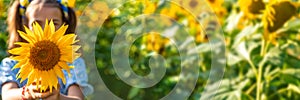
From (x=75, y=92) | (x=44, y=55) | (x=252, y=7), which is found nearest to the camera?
(x=44, y=55)

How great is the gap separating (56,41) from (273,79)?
2043 mm

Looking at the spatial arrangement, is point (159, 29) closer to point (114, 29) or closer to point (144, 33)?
point (144, 33)

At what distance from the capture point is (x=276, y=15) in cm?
383

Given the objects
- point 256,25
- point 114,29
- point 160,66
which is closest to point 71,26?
point 114,29

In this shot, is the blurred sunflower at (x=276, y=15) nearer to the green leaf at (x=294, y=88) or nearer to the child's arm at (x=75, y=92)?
the green leaf at (x=294, y=88)

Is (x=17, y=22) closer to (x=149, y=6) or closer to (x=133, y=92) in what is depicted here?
(x=133, y=92)

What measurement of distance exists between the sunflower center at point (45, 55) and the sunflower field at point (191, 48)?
91cm

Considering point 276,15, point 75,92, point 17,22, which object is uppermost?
point 276,15

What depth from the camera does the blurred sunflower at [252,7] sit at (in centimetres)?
390

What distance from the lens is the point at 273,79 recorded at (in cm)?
421

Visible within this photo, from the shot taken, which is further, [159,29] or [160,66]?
[159,29]

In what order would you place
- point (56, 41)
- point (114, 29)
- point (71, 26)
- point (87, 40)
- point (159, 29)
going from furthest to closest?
point (159, 29), point (114, 29), point (87, 40), point (71, 26), point (56, 41)

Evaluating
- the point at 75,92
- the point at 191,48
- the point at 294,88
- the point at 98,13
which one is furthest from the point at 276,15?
the point at 75,92

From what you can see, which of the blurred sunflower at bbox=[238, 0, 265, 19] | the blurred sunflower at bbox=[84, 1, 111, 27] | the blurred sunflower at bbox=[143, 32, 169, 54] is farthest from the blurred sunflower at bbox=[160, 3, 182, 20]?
the blurred sunflower at bbox=[84, 1, 111, 27]
